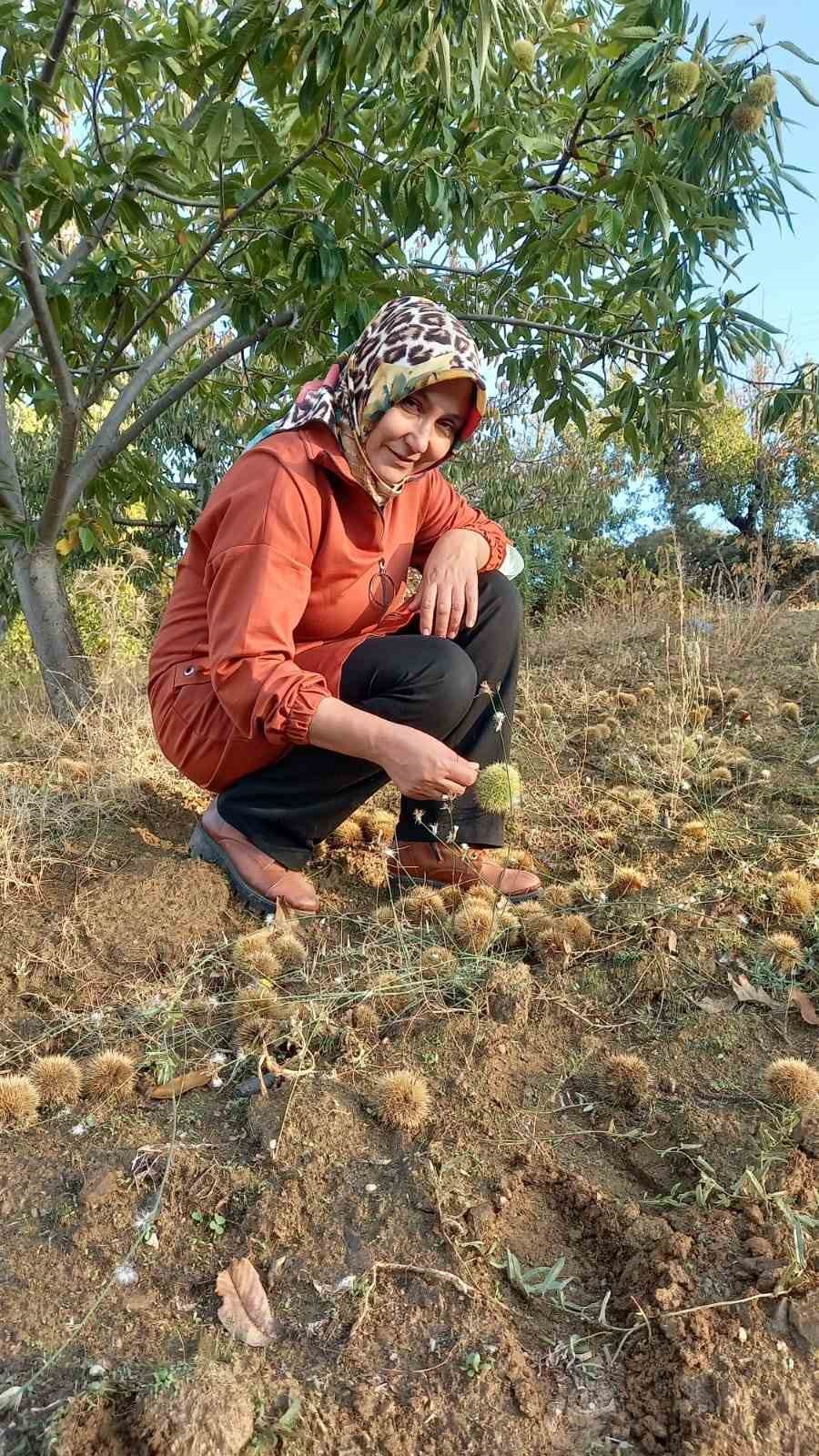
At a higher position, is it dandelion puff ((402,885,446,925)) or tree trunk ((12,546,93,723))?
tree trunk ((12,546,93,723))

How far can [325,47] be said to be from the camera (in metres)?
2.00

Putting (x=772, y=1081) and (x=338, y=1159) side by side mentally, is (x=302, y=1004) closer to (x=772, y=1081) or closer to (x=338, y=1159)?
(x=338, y=1159)

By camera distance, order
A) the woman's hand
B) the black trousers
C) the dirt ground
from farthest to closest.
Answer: the woman's hand < the black trousers < the dirt ground

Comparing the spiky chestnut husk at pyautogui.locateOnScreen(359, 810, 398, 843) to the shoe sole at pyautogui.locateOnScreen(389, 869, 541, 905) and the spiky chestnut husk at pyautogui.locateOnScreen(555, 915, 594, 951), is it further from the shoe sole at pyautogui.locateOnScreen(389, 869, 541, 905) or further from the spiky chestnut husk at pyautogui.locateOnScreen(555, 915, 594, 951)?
the spiky chestnut husk at pyautogui.locateOnScreen(555, 915, 594, 951)

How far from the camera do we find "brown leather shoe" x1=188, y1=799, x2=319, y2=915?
2.24 m

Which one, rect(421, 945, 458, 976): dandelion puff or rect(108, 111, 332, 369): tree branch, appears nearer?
rect(421, 945, 458, 976): dandelion puff

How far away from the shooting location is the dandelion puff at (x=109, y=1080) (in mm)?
1610

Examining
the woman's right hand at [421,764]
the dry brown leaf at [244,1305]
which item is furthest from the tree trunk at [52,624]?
the dry brown leaf at [244,1305]

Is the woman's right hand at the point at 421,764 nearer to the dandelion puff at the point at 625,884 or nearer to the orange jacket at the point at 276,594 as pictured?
the orange jacket at the point at 276,594

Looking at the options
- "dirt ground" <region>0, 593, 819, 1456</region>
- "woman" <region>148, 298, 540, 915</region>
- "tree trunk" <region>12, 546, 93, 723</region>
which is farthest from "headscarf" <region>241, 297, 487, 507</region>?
"tree trunk" <region>12, 546, 93, 723</region>

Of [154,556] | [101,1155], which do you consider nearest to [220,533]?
[101,1155]

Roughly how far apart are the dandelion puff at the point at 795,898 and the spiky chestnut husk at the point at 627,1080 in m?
0.66

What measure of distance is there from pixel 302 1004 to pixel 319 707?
1.95 ft

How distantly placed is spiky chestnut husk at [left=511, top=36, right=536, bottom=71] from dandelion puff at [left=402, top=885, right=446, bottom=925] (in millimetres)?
2208
